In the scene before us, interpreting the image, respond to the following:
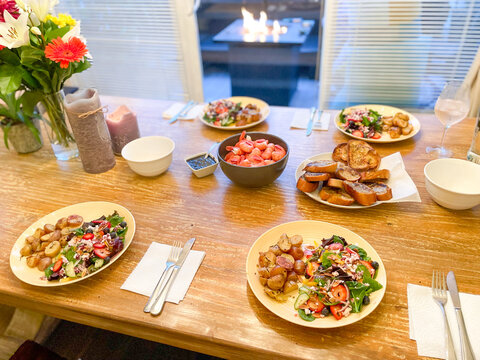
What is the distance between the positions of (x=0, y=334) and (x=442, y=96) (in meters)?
1.88

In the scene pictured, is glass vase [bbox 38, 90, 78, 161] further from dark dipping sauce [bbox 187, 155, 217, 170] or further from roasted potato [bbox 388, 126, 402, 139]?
roasted potato [bbox 388, 126, 402, 139]

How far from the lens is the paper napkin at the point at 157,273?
927 mm

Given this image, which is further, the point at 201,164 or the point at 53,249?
the point at 201,164

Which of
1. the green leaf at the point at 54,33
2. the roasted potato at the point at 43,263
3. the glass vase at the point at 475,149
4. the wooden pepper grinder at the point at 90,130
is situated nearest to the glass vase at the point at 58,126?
the wooden pepper grinder at the point at 90,130

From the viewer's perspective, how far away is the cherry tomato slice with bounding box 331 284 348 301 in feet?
2.74

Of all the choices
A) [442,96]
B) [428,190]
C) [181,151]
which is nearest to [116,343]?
[181,151]

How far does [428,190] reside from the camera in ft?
3.82

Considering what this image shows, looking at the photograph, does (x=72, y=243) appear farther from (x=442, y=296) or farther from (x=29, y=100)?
(x=442, y=296)

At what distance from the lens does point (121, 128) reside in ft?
4.88

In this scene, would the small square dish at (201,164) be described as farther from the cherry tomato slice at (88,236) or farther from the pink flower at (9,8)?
the pink flower at (9,8)

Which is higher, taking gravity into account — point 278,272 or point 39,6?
point 39,6

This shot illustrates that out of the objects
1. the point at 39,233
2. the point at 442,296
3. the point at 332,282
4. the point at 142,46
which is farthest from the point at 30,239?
the point at 142,46

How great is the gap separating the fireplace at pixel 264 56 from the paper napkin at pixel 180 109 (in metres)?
1.68

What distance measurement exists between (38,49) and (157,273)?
0.90m
